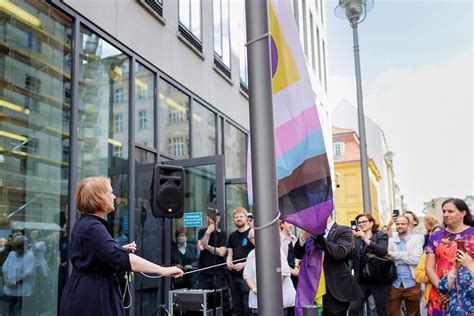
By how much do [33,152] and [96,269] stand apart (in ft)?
11.4

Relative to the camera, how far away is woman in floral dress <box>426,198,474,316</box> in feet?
16.6

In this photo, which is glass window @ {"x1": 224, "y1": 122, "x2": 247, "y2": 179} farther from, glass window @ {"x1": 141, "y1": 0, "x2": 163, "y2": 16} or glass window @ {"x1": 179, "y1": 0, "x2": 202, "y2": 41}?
glass window @ {"x1": 141, "y1": 0, "x2": 163, "y2": 16}

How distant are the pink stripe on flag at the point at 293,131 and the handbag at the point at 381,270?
4.68 metres

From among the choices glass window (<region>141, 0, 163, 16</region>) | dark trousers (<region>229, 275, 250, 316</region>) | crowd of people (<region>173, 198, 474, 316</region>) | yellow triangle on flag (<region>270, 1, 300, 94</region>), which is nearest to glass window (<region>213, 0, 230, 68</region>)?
glass window (<region>141, 0, 163, 16</region>)

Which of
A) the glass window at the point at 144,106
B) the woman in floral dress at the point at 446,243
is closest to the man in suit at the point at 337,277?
the woman in floral dress at the point at 446,243

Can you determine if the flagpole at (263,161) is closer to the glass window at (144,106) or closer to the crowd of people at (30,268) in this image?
the crowd of people at (30,268)

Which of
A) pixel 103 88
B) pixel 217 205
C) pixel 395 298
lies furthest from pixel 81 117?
pixel 395 298

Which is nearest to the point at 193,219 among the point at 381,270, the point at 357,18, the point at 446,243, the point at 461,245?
the point at 381,270

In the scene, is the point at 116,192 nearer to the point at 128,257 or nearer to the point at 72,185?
the point at 72,185

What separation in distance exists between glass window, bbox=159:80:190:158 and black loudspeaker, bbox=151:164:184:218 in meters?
3.12

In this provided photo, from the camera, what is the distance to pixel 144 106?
9.52 m

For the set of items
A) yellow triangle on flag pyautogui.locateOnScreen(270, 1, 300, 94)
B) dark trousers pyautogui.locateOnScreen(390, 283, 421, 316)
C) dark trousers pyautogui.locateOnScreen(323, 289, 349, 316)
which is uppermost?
yellow triangle on flag pyautogui.locateOnScreen(270, 1, 300, 94)

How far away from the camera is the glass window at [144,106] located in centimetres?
929

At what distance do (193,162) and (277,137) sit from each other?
19.5ft
